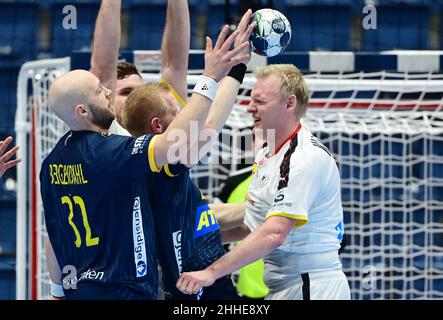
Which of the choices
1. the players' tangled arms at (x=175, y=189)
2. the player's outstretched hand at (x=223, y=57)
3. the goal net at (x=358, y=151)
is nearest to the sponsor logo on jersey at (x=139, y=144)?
the players' tangled arms at (x=175, y=189)

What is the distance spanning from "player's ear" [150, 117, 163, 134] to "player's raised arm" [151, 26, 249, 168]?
10.8 inches

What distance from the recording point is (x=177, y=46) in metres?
3.83

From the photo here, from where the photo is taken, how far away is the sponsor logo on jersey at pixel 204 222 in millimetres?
3396

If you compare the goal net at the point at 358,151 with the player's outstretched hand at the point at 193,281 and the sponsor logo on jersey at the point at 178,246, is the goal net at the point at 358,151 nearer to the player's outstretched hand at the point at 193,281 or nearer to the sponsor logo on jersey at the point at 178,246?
the sponsor logo on jersey at the point at 178,246

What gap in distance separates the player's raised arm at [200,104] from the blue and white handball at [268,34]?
23cm

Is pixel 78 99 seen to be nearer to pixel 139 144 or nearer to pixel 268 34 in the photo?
pixel 139 144

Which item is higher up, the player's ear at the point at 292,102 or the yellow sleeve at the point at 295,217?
the player's ear at the point at 292,102

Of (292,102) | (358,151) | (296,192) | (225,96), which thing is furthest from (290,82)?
(358,151)

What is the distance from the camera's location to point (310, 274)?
3572 millimetres

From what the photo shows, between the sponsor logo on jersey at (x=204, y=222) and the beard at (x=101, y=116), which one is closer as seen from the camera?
the beard at (x=101, y=116)

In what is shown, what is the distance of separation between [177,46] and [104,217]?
3.19 feet

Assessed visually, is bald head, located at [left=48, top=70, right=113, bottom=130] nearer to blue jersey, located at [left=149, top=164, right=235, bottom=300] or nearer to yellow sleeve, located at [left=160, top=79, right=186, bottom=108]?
blue jersey, located at [left=149, top=164, right=235, bottom=300]
